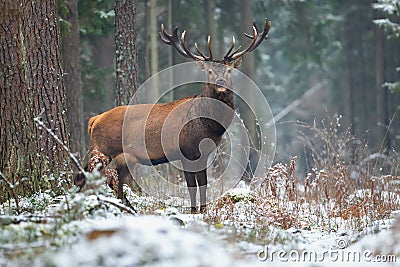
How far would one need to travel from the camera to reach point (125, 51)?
36.9ft

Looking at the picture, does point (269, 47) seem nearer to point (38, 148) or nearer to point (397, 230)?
point (38, 148)

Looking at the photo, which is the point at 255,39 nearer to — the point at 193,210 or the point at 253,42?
the point at 253,42

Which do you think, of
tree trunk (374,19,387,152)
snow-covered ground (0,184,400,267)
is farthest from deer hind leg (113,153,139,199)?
tree trunk (374,19,387,152)

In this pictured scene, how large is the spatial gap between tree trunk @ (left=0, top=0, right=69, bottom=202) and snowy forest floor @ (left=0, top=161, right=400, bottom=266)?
449 mm

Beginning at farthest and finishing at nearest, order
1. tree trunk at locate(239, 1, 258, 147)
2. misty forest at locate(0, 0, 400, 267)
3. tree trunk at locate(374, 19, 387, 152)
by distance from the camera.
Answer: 1. tree trunk at locate(374, 19, 387, 152)
2. tree trunk at locate(239, 1, 258, 147)
3. misty forest at locate(0, 0, 400, 267)

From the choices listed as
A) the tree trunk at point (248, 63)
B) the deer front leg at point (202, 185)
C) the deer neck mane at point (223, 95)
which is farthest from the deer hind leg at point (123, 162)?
the tree trunk at point (248, 63)

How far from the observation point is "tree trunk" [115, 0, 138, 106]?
1119 centimetres

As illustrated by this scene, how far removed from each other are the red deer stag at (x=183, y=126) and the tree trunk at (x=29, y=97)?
86 centimetres

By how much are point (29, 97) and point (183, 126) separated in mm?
2238

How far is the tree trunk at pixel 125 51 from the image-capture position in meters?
11.2

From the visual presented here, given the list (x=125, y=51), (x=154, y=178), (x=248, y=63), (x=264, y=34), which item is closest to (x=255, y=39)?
(x=264, y=34)

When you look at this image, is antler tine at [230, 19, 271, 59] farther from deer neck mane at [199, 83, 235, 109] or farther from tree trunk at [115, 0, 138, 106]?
tree trunk at [115, 0, 138, 106]

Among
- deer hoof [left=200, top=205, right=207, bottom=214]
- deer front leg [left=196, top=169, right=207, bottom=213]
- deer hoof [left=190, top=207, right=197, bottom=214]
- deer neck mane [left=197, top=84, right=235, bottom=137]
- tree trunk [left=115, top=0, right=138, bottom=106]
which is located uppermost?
tree trunk [left=115, top=0, right=138, bottom=106]

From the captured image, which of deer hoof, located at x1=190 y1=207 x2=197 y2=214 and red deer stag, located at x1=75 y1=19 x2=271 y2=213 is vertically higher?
red deer stag, located at x1=75 y1=19 x2=271 y2=213
